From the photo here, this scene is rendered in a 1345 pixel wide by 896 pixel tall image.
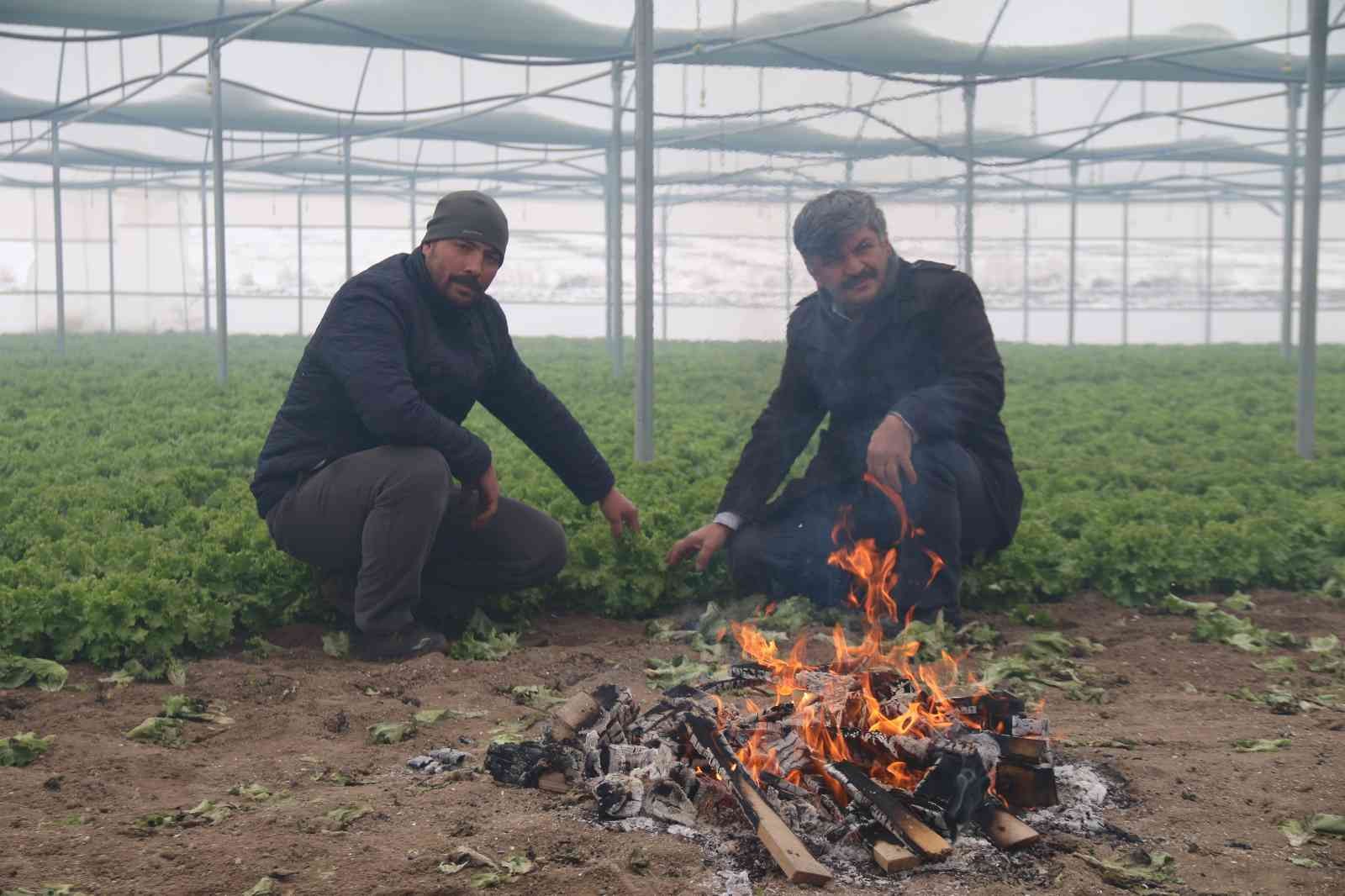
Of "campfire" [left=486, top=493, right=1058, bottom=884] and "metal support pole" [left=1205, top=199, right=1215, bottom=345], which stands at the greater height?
"metal support pole" [left=1205, top=199, right=1215, bottom=345]

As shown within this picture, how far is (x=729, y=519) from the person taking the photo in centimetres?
553

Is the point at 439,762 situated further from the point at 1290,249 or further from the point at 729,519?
the point at 1290,249

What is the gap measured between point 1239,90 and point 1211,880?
24905mm

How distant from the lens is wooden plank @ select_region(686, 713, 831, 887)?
113 inches

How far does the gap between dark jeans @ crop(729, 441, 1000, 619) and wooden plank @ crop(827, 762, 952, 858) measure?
2.05m

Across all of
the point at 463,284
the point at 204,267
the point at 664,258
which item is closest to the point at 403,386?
the point at 463,284

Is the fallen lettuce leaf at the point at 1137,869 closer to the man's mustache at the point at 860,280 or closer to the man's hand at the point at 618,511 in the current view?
the man's mustache at the point at 860,280

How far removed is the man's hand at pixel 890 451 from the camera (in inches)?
191

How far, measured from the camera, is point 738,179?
3045cm

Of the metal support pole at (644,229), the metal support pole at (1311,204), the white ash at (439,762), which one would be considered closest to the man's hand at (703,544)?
the white ash at (439,762)

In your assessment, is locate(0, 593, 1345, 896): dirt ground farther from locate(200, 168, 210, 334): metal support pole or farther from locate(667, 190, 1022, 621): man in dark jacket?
locate(200, 168, 210, 334): metal support pole

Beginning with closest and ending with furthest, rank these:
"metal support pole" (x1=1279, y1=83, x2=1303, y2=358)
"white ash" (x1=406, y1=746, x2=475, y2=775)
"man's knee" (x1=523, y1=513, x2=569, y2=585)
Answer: "white ash" (x1=406, y1=746, x2=475, y2=775) < "man's knee" (x1=523, y1=513, x2=569, y2=585) < "metal support pole" (x1=1279, y1=83, x2=1303, y2=358)

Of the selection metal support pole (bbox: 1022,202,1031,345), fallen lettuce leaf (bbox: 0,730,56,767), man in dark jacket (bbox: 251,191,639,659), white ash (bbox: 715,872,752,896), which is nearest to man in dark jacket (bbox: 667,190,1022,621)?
man in dark jacket (bbox: 251,191,639,659)

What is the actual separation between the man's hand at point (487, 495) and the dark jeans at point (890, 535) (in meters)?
1.14
